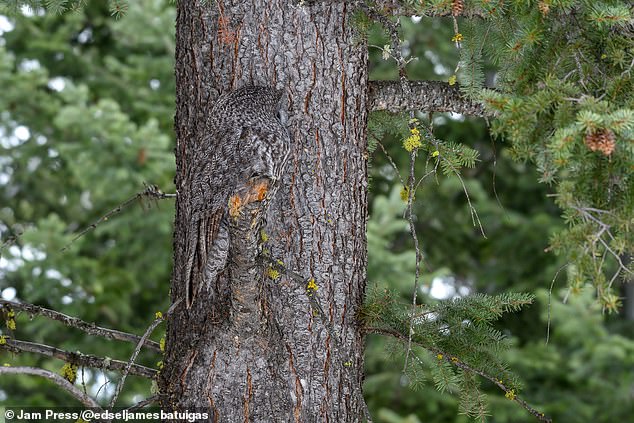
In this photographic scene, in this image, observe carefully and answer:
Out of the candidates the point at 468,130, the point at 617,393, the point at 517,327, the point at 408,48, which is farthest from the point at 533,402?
the point at 408,48

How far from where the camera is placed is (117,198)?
8.37 m

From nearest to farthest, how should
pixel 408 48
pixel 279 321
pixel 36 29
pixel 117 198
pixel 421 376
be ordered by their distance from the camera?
1. pixel 279 321
2. pixel 421 376
3. pixel 117 198
4. pixel 36 29
5. pixel 408 48

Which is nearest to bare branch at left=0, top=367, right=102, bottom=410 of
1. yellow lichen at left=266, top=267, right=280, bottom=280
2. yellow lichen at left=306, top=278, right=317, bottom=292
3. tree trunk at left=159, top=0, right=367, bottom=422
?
tree trunk at left=159, top=0, right=367, bottom=422

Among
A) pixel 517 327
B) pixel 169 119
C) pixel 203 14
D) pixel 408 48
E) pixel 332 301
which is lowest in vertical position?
pixel 332 301

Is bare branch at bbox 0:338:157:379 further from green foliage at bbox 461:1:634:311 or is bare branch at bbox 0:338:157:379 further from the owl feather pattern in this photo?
green foliage at bbox 461:1:634:311

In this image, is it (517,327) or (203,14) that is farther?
(517,327)

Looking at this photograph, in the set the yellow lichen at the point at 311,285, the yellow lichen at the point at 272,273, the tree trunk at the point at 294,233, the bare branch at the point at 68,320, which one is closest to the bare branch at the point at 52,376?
the tree trunk at the point at 294,233

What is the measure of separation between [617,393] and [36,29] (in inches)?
291

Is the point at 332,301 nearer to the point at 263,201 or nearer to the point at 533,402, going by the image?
the point at 263,201

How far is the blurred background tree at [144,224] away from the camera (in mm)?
8039

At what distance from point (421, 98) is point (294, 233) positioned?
2.53 ft

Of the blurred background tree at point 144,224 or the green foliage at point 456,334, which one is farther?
the blurred background tree at point 144,224

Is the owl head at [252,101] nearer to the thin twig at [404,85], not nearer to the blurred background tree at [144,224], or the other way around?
the thin twig at [404,85]

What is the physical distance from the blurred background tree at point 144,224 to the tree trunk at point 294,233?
160 inches
